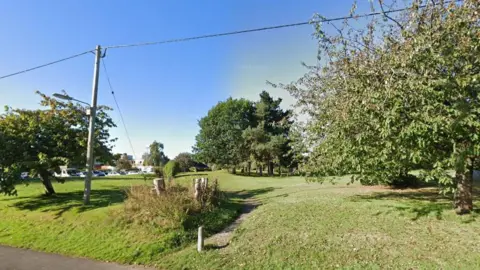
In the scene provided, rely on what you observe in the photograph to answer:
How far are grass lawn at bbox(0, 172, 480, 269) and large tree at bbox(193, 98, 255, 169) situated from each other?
84.4 ft

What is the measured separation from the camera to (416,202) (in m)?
9.57

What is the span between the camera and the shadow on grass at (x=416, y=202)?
26.6ft

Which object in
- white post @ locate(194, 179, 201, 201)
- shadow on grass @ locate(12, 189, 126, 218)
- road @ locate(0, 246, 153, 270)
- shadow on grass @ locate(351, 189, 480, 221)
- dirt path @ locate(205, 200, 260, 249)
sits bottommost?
road @ locate(0, 246, 153, 270)

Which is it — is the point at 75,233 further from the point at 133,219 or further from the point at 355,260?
the point at 355,260

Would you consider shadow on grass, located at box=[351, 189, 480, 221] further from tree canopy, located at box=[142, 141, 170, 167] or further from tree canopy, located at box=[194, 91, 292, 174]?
tree canopy, located at box=[142, 141, 170, 167]

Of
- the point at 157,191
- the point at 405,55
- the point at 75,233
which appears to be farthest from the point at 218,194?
the point at 405,55

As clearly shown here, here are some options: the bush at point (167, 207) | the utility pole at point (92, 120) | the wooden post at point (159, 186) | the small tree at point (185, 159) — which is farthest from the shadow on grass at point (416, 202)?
the small tree at point (185, 159)

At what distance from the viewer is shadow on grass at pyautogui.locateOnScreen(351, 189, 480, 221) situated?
26.6ft

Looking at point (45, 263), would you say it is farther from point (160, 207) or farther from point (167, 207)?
point (167, 207)

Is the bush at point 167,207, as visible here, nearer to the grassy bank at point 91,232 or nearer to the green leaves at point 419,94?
the grassy bank at point 91,232

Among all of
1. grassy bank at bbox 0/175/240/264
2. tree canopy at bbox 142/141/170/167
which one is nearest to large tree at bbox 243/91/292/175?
grassy bank at bbox 0/175/240/264

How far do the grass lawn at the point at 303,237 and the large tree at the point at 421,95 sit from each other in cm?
134

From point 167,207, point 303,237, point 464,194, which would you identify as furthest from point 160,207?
point 464,194

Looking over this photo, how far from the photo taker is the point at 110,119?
14172 millimetres
